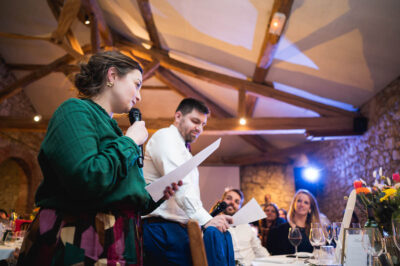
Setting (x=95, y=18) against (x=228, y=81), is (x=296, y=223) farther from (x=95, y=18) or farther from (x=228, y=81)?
(x=95, y=18)

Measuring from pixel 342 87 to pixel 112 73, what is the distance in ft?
14.6

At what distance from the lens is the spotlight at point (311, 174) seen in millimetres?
7154

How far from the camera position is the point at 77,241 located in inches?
29.7

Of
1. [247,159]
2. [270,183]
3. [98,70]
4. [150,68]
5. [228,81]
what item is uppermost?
[150,68]

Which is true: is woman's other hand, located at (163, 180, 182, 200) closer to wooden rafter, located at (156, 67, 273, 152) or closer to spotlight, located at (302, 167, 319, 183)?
wooden rafter, located at (156, 67, 273, 152)

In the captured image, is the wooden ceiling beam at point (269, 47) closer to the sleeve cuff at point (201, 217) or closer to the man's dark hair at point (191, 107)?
the man's dark hair at point (191, 107)

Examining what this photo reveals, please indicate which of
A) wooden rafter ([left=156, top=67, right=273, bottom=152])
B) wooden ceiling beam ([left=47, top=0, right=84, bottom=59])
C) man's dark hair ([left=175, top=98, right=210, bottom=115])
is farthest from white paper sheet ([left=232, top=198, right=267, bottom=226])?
wooden rafter ([left=156, top=67, right=273, bottom=152])

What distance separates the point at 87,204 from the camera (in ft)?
2.59

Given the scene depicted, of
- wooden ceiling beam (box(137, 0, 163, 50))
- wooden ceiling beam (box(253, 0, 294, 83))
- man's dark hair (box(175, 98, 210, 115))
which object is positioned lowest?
man's dark hair (box(175, 98, 210, 115))

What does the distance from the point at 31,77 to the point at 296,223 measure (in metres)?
5.61

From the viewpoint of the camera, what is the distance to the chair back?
0.94 meters

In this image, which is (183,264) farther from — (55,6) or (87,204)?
(55,6)

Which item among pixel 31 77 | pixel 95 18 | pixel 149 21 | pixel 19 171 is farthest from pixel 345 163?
pixel 19 171

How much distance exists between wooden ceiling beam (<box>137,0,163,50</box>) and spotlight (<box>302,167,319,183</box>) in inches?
175
